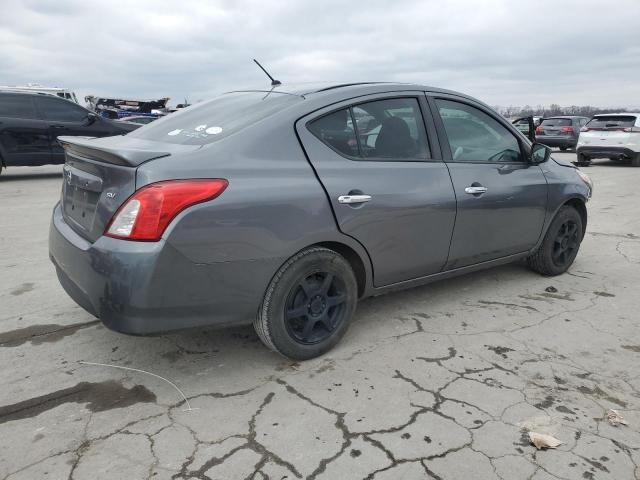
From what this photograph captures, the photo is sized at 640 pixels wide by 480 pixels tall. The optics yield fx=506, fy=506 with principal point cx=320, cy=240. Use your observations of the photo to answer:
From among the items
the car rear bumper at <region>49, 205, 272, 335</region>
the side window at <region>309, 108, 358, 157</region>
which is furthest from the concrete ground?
the side window at <region>309, 108, 358, 157</region>

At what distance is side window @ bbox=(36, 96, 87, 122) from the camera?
9.98 meters

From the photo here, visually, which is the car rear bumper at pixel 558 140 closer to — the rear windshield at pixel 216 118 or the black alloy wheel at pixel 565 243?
the black alloy wheel at pixel 565 243

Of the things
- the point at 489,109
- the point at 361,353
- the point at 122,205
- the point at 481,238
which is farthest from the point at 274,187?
the point at 489,109

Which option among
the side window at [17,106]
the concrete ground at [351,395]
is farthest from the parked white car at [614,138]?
the side window at [17,106]

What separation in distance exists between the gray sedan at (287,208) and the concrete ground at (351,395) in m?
0.33

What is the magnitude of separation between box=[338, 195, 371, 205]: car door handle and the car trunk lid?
821mm

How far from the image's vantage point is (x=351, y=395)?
8.40 ft

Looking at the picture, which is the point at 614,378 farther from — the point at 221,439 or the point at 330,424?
the point at 221,439

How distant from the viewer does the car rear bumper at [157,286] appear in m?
2.27

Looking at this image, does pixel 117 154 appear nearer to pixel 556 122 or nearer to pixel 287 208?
pixel 287 208

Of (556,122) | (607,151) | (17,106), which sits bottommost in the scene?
(607,151)

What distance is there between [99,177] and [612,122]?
1539 centimetres

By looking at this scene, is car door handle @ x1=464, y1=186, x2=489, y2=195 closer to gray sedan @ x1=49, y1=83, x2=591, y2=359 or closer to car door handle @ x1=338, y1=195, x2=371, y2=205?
gray sedan @ x1=49, y1=83, x2=591, y2=359

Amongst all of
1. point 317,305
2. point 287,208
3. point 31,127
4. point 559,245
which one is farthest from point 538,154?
point 31,127
